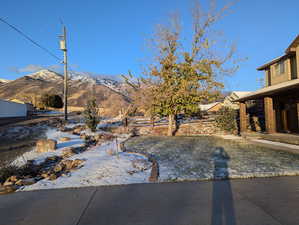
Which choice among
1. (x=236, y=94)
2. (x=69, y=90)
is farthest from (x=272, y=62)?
(x=69, y=90)

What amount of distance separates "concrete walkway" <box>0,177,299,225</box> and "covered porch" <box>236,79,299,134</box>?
8154 millimetres

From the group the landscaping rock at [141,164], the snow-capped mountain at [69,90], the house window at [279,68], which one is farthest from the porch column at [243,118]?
the snow-capped mountain at [69,90]

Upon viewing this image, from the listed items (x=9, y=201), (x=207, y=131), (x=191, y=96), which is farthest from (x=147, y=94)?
(x=9, y=201)

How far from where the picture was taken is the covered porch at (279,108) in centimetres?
1090

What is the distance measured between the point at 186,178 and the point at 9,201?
4.02 metres

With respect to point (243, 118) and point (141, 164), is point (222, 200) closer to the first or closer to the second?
point (141, 164)

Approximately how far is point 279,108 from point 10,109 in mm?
26715

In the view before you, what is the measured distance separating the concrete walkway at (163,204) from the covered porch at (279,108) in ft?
26.8

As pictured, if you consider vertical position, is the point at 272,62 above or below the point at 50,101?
above

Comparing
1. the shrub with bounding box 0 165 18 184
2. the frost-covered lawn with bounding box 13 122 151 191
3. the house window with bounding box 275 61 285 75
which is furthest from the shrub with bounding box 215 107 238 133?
the shrub with bounding box 0 165 18 184

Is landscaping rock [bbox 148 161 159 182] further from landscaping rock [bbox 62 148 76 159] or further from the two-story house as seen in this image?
the two-story house

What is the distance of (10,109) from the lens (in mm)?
19734

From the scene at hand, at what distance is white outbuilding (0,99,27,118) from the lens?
18.6 m

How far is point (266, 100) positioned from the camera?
36.5 feet
